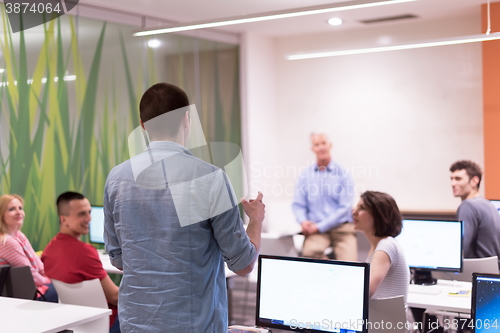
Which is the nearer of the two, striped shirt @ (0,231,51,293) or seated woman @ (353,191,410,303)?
seated woman @ (353,191,410,303)

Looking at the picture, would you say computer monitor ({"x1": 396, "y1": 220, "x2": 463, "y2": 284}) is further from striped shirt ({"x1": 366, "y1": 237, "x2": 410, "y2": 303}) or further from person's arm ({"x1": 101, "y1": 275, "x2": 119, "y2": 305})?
person's arm ({"x1": 101, "y1": 275, "x2": 119, "y2": 305})

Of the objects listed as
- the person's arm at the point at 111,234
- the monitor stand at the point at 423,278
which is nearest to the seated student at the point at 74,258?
the person's arm at the point at 111,234

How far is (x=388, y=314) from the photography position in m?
2.68

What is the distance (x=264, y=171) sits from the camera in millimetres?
7555

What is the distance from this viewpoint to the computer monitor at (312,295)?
2268 millimetres

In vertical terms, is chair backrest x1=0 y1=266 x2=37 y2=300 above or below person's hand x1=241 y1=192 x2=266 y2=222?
below

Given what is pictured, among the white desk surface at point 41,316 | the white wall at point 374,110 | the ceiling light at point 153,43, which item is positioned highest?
the ceiling light at point 153,43

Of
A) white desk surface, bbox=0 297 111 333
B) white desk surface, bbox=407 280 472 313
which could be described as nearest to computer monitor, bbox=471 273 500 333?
white desk surface, bbox=407 280 472 313

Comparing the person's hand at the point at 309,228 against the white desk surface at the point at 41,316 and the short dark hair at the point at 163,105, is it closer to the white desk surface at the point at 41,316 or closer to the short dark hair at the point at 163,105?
the white desk surface at the point at 41,316

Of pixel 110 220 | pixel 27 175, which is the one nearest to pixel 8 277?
pixel 27 175

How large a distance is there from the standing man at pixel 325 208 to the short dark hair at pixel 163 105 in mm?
4151

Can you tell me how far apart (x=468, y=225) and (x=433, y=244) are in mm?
395

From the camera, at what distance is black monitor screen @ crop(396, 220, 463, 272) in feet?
12.4

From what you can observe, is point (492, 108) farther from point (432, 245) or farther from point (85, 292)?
point (85, 292)
